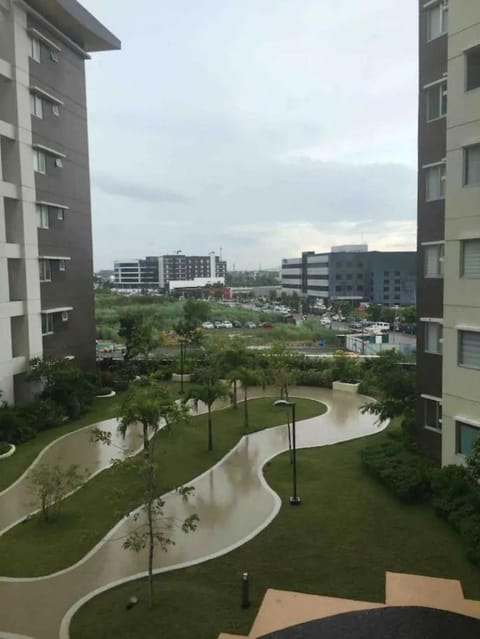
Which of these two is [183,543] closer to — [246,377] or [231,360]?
[246,377]

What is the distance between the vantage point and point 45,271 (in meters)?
22.6

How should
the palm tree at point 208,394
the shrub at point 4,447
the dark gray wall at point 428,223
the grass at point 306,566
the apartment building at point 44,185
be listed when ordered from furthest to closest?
the apartment building at point 44,185 < the palm tree at point 208,394 < the shrub at point 4,447 < the dark gray wall at point 428,223 < the grass at point 306,566

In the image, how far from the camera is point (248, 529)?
1117 centimetres

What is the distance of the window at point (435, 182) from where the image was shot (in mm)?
13578

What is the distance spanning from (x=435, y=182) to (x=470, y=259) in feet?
8.85

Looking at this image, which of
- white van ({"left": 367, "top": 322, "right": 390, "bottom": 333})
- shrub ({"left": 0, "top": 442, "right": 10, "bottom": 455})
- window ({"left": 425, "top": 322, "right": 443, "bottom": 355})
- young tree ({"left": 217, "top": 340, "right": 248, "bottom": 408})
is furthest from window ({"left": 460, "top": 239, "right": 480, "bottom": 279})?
white van ({"left": 367, "top": 322, "right": 390, "bottom": 333})

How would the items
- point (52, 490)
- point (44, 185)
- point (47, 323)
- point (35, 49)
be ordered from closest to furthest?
1. point (52, 490)
2. point (35, 49)
3. point (44, 185)
4. point (47, 323)

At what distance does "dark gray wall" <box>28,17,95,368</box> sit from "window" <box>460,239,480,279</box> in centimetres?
1648

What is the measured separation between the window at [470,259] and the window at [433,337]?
187cm

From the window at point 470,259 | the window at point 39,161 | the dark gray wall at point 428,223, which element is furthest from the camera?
the window at point 39,161

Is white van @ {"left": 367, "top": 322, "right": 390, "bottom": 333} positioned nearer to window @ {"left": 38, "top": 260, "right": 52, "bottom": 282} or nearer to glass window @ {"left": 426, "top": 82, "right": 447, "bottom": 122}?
window @ {"left": 38, "top": 260, "right": 52, "bottom": 282}

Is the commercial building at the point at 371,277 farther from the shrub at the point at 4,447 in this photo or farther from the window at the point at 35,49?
the shrub at the point at 4,447

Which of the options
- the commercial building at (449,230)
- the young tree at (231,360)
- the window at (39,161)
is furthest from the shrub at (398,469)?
the window at (39,161)

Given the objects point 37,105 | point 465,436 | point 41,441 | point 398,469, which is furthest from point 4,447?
point 37,105
